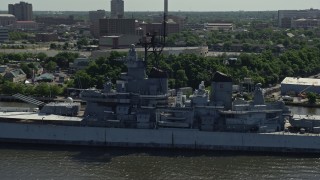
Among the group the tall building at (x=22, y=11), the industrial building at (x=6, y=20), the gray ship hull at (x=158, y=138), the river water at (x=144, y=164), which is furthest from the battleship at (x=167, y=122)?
the tall building at (x=22, y=11)

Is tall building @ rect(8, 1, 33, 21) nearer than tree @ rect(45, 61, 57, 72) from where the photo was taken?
No

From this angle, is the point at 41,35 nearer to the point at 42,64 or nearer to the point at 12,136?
the point at 42,64

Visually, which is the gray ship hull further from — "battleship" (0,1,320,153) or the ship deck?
the ship deck

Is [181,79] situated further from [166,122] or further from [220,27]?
[220,27]

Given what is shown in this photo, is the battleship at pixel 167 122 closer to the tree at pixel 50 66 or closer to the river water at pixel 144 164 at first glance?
the river water at pixel 144 164

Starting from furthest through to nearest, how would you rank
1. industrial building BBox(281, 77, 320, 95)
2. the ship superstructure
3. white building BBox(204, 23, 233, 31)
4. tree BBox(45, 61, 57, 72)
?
white building BBox(204, 23, 233, 31) → tree BBox(45, 61, 57, 72) → industrial building BBox(281, 77, 320, 95) → the ship superstructure

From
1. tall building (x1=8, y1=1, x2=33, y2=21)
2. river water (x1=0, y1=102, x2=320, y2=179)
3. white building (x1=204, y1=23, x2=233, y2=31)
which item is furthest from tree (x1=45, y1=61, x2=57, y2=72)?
tall building (x1=8, y1=1, x2=33, y2=21)
